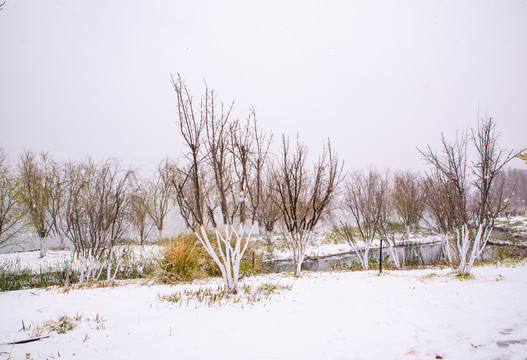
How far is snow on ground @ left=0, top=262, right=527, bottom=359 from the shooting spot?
8.60 ft

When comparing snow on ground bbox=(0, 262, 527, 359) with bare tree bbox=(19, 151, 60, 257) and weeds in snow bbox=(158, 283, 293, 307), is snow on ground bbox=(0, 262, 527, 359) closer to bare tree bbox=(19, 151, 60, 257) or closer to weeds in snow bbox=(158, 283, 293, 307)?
weeds in snow bbox=(158, 283, 293, 307)

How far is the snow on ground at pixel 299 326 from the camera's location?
2621 mm

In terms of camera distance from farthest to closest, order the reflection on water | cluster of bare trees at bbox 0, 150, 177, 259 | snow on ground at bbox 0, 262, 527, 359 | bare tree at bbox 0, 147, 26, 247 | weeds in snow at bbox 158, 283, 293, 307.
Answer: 1. the reflection on water
2. bare tree at bbox 0, 147, 26, 247
3. cluster of bare trees at bbox 0, 150, 177, 259
4. weeds in snow at bbox 158, 283, 293, 307
5. snow on ground at bbox 0, 262, 527, 359

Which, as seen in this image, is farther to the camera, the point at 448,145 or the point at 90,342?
the point at 448,145

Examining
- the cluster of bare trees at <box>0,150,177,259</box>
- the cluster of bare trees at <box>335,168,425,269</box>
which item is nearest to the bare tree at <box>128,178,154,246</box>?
the cluster of bare trees at <box>0,150,177,259</box>

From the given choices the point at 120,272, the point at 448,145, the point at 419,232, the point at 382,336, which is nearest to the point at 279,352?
the point at 382,336

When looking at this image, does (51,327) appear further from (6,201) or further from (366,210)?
(6,201)

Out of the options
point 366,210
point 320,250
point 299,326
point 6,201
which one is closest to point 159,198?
point 6,201

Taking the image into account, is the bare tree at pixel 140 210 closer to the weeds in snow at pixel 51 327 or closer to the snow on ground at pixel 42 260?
the snow on ground at pixel 42 260

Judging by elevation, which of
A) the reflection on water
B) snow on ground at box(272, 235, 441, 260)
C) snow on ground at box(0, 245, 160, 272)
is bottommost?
the reflection on water

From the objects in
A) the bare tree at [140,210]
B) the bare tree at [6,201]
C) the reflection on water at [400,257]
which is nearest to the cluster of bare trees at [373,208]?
the reflection on water at [400,257]

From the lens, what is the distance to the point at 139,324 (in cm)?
365

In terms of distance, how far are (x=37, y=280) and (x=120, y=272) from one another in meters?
3.03

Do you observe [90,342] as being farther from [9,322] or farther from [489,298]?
[489,298]
